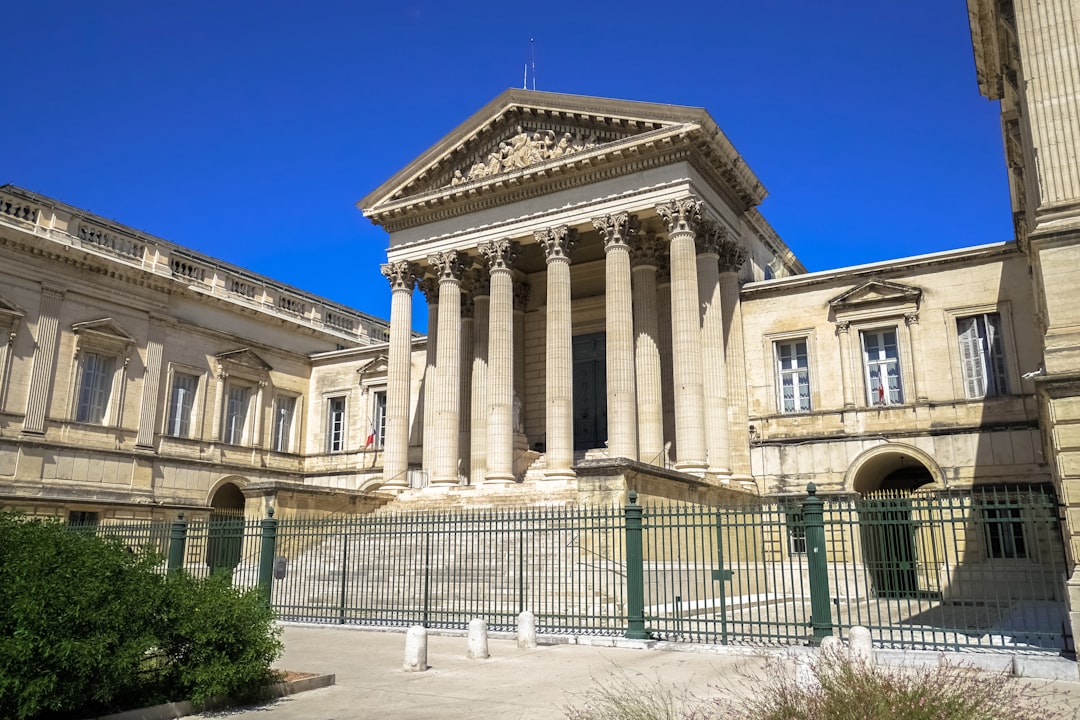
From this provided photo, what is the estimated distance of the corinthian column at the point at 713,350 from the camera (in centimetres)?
2383

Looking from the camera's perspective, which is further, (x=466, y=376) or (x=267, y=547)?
(x=466, y=376)

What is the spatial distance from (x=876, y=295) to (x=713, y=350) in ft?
16.4

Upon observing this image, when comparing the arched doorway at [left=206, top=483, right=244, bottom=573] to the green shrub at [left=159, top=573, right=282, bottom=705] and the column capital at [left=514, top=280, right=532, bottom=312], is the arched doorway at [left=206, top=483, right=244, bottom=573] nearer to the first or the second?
the green shrub at [left=159, top=573, right=282, bottom=705]

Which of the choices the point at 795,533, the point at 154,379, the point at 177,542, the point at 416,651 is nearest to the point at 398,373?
the point at 154,379

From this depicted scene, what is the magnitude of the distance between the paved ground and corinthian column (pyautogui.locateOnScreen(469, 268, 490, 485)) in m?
12.5

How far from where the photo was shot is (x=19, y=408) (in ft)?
84.8

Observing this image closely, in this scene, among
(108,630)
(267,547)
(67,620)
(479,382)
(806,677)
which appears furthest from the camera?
(479,382)

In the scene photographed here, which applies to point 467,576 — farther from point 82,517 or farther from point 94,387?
point 94,387

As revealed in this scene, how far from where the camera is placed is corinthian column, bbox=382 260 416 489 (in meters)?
26.5

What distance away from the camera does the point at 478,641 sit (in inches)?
444

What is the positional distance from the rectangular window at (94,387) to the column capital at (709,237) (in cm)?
1972

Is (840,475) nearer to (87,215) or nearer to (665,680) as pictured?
(665,680)

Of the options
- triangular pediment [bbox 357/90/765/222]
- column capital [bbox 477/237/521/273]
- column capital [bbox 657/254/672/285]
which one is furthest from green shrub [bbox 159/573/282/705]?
column capital [bbox 657/254/672/285]

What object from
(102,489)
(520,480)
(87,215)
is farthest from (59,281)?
(520,480)
